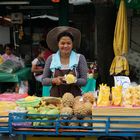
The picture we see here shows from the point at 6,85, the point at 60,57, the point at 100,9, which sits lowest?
the point at 6,85

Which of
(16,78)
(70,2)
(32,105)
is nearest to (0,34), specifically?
(70,2)

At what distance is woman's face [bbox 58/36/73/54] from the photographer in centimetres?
392

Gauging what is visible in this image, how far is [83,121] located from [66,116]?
0.16m

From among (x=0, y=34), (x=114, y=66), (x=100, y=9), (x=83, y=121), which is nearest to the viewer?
(x=83, y=121)

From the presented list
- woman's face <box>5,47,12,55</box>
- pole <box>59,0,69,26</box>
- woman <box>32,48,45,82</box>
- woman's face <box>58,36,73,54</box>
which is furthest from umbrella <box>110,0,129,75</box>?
woman's face <box>58,36,73,54</box>

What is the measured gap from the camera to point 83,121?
2.79 meters

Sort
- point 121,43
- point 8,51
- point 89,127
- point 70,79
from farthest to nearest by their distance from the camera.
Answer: point 8,51 < point 121,43 < point 70,79 < point 89,127

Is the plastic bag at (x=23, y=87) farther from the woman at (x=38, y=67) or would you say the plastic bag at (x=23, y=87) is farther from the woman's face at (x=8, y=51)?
the woman's face at (x=8, y=51)

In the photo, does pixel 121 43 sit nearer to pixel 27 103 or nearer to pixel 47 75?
pixel 47 75

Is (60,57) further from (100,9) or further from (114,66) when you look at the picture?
(100,9)

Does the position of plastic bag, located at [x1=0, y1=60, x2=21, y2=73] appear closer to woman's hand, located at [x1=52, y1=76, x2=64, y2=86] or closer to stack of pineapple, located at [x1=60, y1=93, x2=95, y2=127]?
woman's hand, located at [x1=52, y1=76, x2=64, y2=86]

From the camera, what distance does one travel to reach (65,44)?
392 cm

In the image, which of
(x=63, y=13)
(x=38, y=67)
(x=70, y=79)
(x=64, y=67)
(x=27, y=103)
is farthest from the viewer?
(x=63, y=13)

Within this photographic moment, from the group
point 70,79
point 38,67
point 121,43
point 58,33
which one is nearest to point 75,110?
point 70,79
